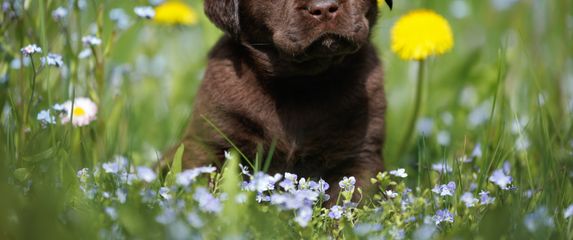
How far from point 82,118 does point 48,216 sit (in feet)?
4.55

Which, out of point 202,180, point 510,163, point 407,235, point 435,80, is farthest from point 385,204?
point 435,80

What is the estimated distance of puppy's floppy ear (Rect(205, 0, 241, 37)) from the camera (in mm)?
3113

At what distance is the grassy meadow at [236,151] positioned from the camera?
2105 mm

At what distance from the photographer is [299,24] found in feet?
9.58

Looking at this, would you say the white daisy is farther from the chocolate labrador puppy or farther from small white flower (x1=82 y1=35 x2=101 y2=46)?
the chocolate labrador puppy

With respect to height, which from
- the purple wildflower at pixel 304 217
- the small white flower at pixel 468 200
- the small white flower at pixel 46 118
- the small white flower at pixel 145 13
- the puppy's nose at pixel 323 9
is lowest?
the small white flower at pixel 46 118

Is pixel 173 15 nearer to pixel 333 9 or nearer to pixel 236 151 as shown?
pixel 236 151

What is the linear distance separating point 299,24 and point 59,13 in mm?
910

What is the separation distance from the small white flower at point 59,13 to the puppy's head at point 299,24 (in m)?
0.52

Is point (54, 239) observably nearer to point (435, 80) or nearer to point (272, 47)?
point (272, 47)

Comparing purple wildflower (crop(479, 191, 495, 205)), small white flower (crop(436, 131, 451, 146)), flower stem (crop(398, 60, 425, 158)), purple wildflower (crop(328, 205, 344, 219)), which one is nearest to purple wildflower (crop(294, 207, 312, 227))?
purple wildflower (crop(328, 205, 344, 219))

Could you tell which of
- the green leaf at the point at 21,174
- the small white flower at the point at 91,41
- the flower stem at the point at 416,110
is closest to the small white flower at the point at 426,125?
the flower stem at the point at 416,110

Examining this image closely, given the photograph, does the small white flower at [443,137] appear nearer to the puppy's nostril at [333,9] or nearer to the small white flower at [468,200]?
the puppy's nostril at [333,9]

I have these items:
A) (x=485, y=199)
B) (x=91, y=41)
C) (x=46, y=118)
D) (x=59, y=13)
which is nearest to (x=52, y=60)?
(x=46, y=118)
